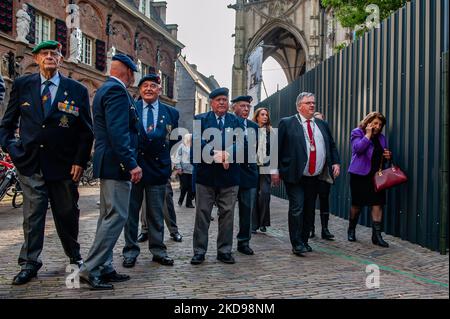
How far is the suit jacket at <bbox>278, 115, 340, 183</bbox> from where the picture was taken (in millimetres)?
5992

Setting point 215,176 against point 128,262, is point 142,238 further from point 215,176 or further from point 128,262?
point 215,176

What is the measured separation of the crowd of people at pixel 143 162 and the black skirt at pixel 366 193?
14mm

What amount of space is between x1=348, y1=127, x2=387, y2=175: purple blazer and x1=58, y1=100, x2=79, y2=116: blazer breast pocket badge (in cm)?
369

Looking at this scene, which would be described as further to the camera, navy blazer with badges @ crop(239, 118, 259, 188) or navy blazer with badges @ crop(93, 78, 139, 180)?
navy blazer with badges @ crop(239, 118, 259, 188)

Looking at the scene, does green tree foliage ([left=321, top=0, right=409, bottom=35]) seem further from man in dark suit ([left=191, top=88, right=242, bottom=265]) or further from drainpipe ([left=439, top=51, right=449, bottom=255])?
man in dark suit ([left=191, top=88, right=242, bottom=265])

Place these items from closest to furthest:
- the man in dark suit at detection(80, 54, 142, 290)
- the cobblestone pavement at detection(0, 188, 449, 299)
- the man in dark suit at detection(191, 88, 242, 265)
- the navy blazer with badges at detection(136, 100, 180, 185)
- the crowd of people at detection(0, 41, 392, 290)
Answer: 1. the cobblestone pavement at detection(0, 188, 449, 299)
2. the man in dark suit at detection(80, 54, 142, 290)
3. the crowd of people at detection(0, 41, 392, 290)
4. the navy blazer with badges at detection(136, 100, 180, 185)
5. the man in dark suit at detection(191, 88, 242, 265)

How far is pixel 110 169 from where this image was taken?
14.1ft

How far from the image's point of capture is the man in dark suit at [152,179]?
536cm

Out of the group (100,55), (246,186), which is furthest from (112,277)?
(100,55)

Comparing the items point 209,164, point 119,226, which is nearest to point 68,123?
point 119,226

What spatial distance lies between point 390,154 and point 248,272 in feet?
9.20

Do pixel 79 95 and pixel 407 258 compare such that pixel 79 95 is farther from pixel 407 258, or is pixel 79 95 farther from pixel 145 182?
pixel 407 258

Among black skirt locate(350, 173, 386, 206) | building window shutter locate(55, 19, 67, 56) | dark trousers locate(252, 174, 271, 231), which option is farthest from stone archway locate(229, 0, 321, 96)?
black skirt locate(350, 173, 386, 206)

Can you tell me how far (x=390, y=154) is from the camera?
6.57m
